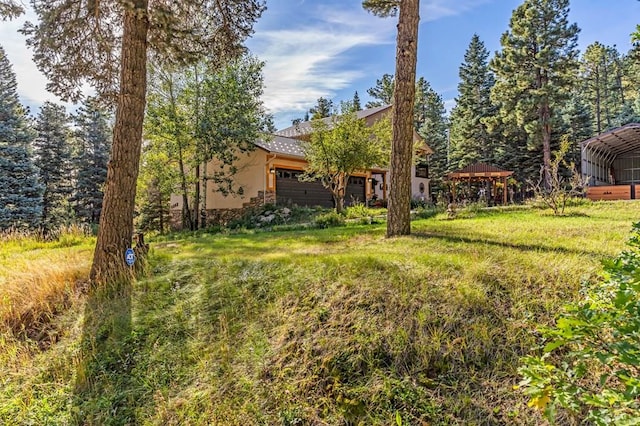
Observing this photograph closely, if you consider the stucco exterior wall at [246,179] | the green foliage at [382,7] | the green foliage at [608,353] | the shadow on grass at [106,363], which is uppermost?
the green foliage at [382,7]

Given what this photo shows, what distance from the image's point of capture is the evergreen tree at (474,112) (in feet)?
91.0

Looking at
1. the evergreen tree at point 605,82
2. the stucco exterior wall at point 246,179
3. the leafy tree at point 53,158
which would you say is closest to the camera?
the stucco exterior wall at point 246,179

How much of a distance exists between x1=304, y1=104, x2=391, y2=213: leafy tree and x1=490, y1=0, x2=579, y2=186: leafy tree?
1318 cm

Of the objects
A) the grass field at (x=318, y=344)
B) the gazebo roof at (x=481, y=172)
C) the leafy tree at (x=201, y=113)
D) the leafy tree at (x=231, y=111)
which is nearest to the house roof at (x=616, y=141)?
the gazebo roof at (x=481, y=172)

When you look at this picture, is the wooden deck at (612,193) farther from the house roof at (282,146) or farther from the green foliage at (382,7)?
the green foliage at (382,7)

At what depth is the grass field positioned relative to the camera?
2.59m

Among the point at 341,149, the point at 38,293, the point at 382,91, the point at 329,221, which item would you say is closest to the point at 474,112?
the point at 382,91

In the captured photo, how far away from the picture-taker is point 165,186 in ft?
45.0

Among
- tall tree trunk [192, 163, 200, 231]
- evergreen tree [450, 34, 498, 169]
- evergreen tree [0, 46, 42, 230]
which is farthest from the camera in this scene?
evergreen tree [450, 34, 498, 169]

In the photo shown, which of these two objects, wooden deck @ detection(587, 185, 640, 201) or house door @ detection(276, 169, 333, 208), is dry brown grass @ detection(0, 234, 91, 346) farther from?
wooden deck @ detection(587, 185, 640, 201)

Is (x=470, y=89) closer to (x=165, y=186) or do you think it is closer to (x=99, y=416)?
(x=165, y=186)

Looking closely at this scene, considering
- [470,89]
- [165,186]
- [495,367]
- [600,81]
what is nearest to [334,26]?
[165,186]

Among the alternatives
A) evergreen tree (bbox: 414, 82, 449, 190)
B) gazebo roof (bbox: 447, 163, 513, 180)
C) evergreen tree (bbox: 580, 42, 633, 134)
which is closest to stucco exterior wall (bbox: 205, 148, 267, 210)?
gazebo roof (bbox: 447, 163, 513, 180)

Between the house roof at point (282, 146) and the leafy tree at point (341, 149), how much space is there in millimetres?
2435
